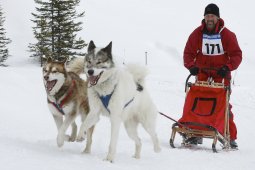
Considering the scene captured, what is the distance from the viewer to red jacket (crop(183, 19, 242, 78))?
729 cm

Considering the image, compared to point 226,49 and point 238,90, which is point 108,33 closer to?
point 238,90

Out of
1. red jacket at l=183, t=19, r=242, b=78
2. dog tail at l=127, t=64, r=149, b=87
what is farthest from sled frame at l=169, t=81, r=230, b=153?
dog tail at l=127, t=64, r=149, b=87

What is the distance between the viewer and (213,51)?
24.5 ft

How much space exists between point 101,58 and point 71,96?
967mm

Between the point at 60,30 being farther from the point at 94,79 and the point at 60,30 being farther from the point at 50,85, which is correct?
the point at 94,79

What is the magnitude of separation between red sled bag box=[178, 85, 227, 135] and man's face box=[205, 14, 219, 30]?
3.11 ft

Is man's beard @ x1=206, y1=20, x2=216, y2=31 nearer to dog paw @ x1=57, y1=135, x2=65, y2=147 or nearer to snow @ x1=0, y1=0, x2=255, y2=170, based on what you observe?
snow @ x1=0, y1=0, x2=255, y2=170

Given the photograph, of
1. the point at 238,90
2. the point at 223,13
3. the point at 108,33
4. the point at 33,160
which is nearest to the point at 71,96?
the point at 33,160

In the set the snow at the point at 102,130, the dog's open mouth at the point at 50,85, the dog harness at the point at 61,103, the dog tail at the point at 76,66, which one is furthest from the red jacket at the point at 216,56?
the dog's open mouth at the point at 50,85

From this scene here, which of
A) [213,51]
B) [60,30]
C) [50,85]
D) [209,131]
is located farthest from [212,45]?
[60,30]

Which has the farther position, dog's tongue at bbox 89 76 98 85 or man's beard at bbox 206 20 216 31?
man's beard at bbox 206 20 216 31

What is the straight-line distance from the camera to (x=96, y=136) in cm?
773

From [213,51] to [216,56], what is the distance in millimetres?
94

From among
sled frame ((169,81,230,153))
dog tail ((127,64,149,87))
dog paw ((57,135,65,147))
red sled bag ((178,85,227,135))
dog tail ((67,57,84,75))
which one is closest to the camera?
dog paw ((57,135,65,147))
